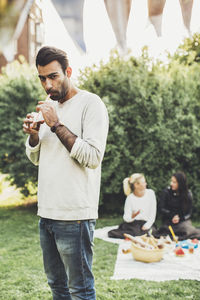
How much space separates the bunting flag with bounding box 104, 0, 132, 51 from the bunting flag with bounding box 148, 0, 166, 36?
0.17 meters

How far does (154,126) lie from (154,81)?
3.14ft

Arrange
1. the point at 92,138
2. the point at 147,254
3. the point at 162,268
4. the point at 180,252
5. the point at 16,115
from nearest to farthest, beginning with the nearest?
the point at 92,138
the point at 162,268
the point at 147,254
the point at 180,252
the point at 16,115

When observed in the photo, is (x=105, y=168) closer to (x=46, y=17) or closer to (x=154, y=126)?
(x=154, y=126)

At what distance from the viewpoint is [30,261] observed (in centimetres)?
414

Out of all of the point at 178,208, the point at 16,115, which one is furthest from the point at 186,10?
the point at 16,115

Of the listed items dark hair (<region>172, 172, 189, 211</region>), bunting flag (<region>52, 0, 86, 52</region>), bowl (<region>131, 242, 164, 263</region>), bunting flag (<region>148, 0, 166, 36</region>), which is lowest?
bowl (<region>131, 242, 164, 263</region>)

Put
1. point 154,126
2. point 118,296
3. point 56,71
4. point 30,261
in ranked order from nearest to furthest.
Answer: point 56,71
point 118,296
point 30,261
point 154,126

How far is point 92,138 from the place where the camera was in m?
1.73

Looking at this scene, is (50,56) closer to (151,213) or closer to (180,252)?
(180,252)

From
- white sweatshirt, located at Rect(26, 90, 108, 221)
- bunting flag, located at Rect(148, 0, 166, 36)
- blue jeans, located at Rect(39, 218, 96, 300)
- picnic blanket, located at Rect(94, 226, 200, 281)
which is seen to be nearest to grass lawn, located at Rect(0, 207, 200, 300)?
picnic blanket, located at Rect(94, 226, 200, 281)

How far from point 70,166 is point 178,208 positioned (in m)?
4.43

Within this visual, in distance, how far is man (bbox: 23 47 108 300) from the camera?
1733 millimetres

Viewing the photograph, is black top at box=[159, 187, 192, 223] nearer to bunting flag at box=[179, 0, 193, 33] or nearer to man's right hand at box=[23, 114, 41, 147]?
bunting flag at box=[179, 0, 193, 33]

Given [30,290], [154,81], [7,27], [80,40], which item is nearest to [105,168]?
[154,81]
